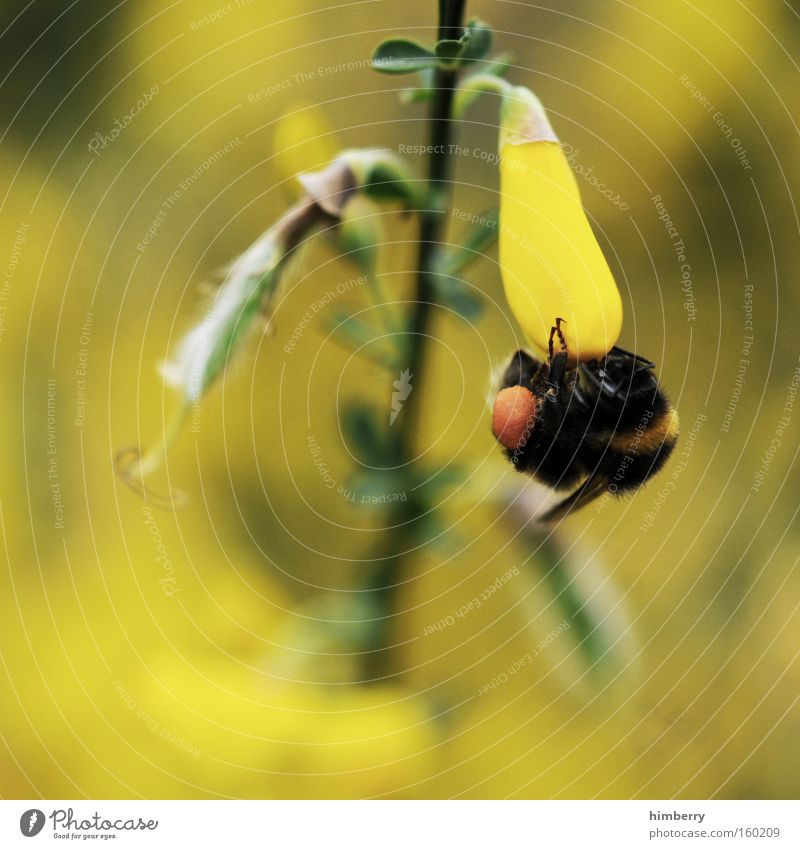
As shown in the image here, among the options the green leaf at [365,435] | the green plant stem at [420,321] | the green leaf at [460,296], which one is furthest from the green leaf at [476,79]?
the green leaf at [365,435]

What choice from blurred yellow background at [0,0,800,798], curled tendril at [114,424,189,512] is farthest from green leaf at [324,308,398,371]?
curled tendril at [114,424,189,512]

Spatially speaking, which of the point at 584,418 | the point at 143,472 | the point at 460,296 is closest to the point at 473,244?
the point at 460,296

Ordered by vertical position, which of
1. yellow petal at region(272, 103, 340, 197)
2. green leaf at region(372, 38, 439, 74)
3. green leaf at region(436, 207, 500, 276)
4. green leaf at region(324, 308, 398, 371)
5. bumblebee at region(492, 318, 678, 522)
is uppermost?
green leaf at region(372, 38, 439, 74)

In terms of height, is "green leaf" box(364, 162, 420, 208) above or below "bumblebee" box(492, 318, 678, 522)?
above

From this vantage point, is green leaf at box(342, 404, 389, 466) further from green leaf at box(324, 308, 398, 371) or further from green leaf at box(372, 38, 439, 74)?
green leaf at box(372, 38, 439, 74)

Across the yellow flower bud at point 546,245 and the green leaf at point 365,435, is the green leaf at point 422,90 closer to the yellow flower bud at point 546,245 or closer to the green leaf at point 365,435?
the yellow flower bud at point 546,245
